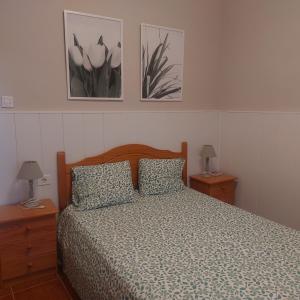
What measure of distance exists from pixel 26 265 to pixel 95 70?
5.51 feet

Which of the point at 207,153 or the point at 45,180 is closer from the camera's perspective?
the point at 45,180

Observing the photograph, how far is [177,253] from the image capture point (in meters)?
1.53

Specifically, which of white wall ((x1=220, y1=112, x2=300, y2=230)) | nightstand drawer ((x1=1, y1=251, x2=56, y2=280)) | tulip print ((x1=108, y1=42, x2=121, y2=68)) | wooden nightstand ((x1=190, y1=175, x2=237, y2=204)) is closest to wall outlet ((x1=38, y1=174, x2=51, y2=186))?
nightstand drawer ((x1=1, y1=251, x2=56, y2=280))

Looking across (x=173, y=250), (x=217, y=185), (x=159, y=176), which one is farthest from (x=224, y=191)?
(x=173, y=250)

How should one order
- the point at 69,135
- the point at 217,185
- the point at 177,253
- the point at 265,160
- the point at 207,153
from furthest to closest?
the point at 207,153, the point at 217,185, the point at 265,160, the point at 69,135, the point at 177,253

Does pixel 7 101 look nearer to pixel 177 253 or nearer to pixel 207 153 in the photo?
pixel 177 253

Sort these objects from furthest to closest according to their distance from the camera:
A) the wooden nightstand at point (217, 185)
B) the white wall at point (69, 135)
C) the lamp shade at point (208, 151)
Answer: the lamp shade at point (208, 151)
the wooden nightstand at point (217, 185)
the white wall at point (69, 135)

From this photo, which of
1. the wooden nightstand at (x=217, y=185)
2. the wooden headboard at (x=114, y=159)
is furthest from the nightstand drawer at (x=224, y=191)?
the wooden headboard at (x=114, y=159)

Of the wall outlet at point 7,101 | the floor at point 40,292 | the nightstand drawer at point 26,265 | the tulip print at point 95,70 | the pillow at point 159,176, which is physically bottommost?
the floor at point 40,292

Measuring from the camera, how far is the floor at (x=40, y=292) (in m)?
1.92

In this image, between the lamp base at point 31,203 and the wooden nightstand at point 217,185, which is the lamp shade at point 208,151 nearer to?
the wooden nightstand at point 217,185

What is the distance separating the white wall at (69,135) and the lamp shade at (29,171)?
15 centimetres

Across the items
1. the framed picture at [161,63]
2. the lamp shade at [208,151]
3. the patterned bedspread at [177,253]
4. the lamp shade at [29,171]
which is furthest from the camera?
the lamp shade at [208,151]

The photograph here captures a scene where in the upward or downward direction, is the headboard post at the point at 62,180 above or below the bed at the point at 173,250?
above
